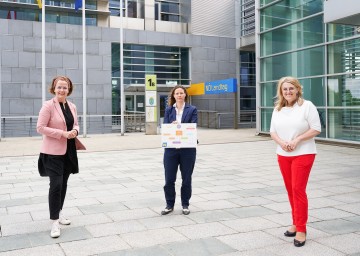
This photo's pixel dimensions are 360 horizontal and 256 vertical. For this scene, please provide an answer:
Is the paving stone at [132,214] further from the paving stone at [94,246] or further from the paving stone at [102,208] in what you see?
the paving stone at [94,246]

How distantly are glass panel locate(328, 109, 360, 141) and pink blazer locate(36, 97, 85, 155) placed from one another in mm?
11664

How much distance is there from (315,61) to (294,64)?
1305 mm

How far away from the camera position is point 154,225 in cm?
501

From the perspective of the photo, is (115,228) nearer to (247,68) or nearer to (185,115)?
(185,115)

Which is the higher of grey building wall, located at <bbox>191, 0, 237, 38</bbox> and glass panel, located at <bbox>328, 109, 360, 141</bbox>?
grey building wall, located at <bbox>191, 0, 237, 38</bbox>

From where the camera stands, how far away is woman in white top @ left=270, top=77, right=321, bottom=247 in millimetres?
4230

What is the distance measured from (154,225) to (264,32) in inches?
618

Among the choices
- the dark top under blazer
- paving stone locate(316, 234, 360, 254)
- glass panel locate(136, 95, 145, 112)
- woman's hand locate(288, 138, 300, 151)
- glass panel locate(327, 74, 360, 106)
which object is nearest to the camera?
paving stone locate(316, 234, 360, 254)

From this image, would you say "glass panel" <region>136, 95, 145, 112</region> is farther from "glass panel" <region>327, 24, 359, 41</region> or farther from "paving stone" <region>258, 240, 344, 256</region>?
"paving stone" <region>258, 240, 344, 256</region>

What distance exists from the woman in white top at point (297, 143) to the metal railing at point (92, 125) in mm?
19016

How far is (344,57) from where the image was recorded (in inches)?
576

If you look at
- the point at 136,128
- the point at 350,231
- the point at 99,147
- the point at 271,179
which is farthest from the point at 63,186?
the point at 136,128

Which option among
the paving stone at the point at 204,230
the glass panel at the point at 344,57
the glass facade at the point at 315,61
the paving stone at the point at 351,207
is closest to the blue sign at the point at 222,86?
the glass facade at the point at 315,61

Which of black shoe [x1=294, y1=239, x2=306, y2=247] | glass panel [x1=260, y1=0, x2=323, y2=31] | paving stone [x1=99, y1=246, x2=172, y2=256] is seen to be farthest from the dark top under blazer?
glass panel [x1=260, y1=0, x2=323, y2=31]
